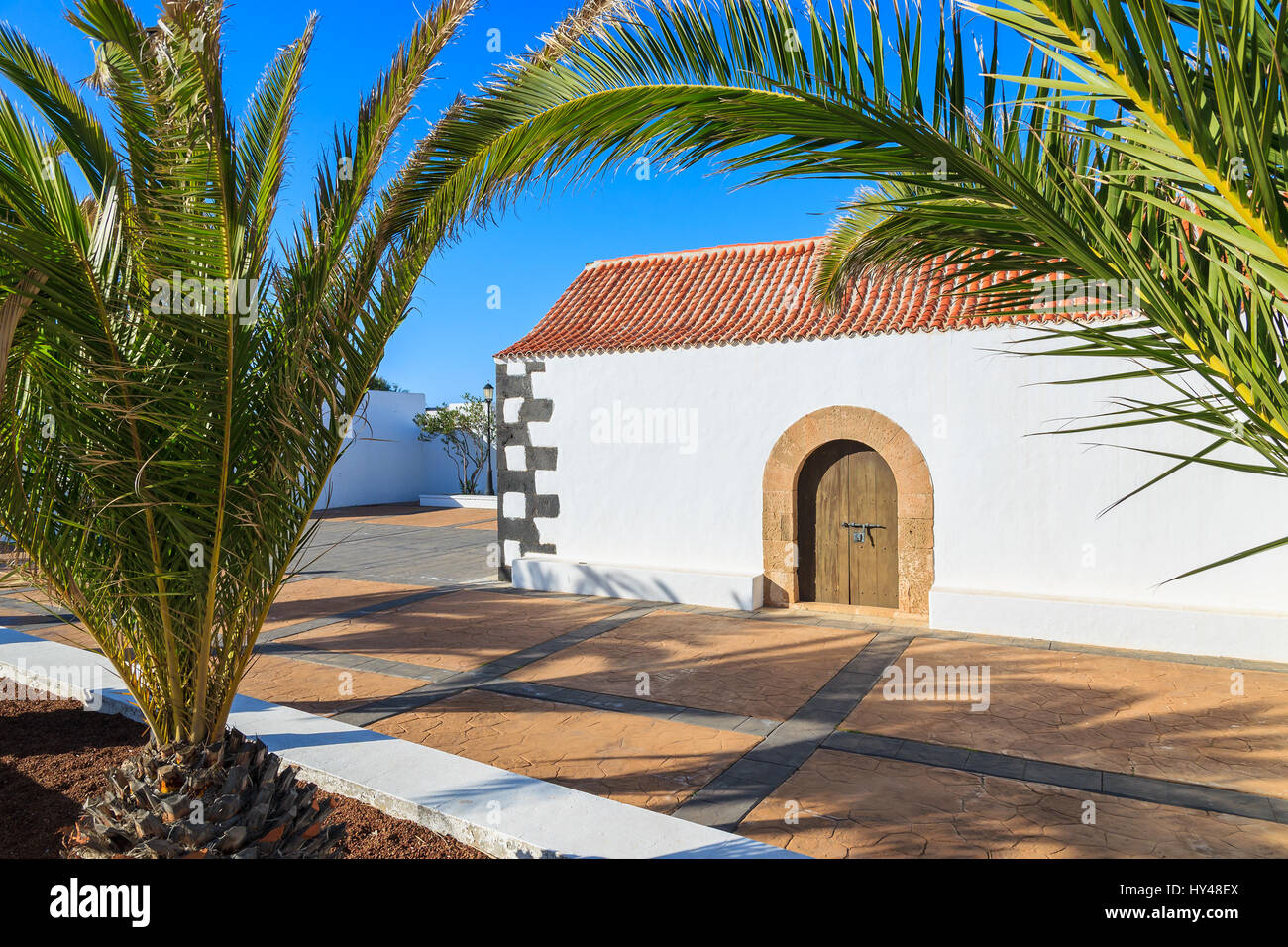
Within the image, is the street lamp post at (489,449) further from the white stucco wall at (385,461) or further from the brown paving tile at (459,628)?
the brown paving tile at (459,628)

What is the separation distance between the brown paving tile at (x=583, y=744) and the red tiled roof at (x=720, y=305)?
16.3 feet

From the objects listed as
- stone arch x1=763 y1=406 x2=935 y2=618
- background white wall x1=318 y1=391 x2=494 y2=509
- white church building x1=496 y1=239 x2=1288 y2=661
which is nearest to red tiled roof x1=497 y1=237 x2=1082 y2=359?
white church building x1=496 y1=239 x2=1288 y2=661

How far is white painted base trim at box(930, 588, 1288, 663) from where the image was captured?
20.8 feet

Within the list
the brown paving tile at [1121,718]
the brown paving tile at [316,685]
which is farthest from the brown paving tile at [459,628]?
the brown paving tile at [1121,718]

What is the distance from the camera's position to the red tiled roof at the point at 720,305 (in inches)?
323

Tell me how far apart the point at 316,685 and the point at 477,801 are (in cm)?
327

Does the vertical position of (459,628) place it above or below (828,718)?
above

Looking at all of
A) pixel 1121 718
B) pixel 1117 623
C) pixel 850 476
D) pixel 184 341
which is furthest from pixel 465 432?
pixel 184 341

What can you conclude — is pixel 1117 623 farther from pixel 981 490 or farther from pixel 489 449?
pixel 489 449

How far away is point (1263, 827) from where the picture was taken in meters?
3.55

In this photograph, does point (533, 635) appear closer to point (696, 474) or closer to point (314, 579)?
point (696, 474)

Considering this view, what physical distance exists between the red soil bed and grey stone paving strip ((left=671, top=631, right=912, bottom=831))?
132 centimetres

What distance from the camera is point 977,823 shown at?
11.9ft

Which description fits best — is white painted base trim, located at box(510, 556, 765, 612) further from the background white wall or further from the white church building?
the background white wall
